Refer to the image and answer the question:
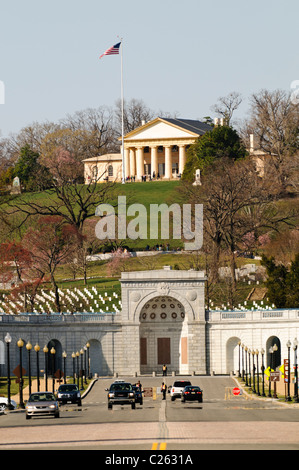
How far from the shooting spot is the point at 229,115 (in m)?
199

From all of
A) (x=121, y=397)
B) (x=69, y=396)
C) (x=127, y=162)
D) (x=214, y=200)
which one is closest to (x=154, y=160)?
(x=127, y=162)

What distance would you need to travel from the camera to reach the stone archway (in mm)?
92812

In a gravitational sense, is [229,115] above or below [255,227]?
above

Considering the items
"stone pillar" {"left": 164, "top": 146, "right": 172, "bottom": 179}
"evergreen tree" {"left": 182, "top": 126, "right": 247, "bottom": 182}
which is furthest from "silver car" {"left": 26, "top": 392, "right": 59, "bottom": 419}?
"stone pillar" {"left": 164, "top": 146, "right": 172, "bottom": 179}

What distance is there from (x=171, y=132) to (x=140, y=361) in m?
104

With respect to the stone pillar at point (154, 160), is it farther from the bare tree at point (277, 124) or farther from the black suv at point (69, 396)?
the black suv at point (69, 396)

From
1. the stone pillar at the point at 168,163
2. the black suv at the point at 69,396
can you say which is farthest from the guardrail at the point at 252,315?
the stone pillar at the point at 168,163

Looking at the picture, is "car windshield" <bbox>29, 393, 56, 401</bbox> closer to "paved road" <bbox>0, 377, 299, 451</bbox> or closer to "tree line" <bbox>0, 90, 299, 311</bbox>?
"paved road" <bbox>0, 377, 299, 451</bbox>

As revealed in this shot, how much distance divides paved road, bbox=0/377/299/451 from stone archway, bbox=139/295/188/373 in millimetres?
28156

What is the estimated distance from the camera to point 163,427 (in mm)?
42594

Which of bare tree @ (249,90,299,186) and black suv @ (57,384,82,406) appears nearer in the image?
black suv @ (57,384,82,406)

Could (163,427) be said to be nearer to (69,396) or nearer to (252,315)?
(69,396)
